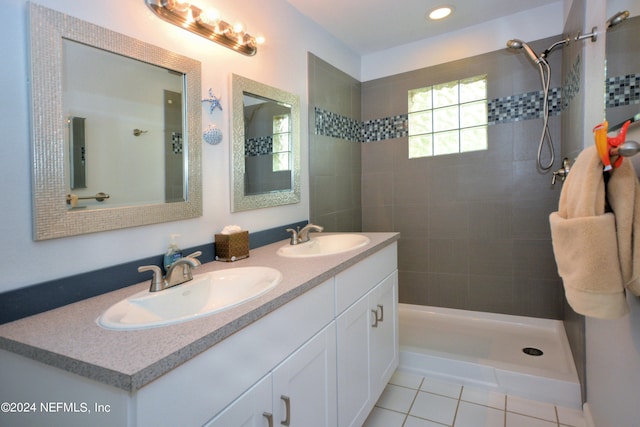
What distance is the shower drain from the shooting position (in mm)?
2172

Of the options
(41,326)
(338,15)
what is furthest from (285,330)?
(338,15)

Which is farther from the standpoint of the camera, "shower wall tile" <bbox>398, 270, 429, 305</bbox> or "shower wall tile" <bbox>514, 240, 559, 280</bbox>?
"shower wall tile" <bbox>398, 270, 429, 305</bbox>

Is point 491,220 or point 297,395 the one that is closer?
point 297,395

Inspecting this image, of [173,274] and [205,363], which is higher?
[173,274]

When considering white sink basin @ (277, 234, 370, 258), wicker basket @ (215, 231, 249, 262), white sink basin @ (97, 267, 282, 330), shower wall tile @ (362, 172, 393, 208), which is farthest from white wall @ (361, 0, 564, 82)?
white sink basin @ (97, 267, 282, 330)

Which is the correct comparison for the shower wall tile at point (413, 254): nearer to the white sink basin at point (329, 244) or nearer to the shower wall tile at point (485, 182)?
the shower wall tile at point (485, 182)

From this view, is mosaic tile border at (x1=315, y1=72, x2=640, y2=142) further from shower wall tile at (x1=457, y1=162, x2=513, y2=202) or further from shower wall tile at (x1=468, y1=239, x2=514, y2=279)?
shower wall tile at (x1=468, y1=239, x2=514, y2=279)

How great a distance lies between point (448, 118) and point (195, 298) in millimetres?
2390

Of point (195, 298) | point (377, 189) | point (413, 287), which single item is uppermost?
point (377, 189)

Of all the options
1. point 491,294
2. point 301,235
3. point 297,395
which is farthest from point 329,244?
point 491,294

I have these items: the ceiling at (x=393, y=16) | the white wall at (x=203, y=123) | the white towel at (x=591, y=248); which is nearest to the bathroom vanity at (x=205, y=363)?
the white wall at (x=203, y=123)

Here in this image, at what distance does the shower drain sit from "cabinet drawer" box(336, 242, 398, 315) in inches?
41.4

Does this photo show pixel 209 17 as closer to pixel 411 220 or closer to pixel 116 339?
pixel 116 339

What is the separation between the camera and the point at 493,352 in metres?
2.20
